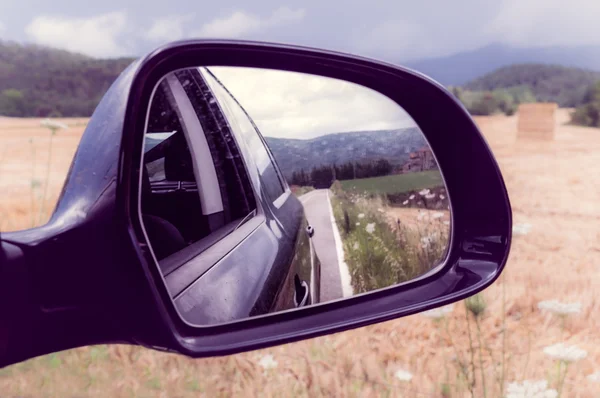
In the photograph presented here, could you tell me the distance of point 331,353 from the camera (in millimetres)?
2787

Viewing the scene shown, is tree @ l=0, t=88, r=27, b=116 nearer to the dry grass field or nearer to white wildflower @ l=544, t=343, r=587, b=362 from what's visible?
the dry grass field

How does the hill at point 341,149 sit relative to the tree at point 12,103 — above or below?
below

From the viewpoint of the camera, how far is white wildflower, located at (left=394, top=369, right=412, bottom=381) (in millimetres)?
2590

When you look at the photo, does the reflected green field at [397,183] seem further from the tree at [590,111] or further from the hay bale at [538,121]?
the tree at [590,111]

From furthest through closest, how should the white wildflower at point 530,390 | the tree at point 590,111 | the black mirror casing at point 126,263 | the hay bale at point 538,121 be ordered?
1. the tree at point 590,111
2. the hay bale at point 538,121
3. the white wildflower at point 530,390
4. the black mirror casing at point 126,263

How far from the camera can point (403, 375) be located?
2625 mm

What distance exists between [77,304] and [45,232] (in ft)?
0.36

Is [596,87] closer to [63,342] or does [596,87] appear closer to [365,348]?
[365,348]

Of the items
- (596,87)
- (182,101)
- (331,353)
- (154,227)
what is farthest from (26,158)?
(596,87)

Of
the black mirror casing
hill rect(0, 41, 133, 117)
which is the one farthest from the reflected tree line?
hill rect(0, 41, 133, 117)

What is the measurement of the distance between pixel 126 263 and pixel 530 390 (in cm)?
188

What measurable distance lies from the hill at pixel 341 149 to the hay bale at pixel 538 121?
9.69 m

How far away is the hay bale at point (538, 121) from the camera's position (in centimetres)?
1055

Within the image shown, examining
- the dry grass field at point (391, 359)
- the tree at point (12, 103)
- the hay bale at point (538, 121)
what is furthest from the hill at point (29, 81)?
the hay bale at point (538, 121)
